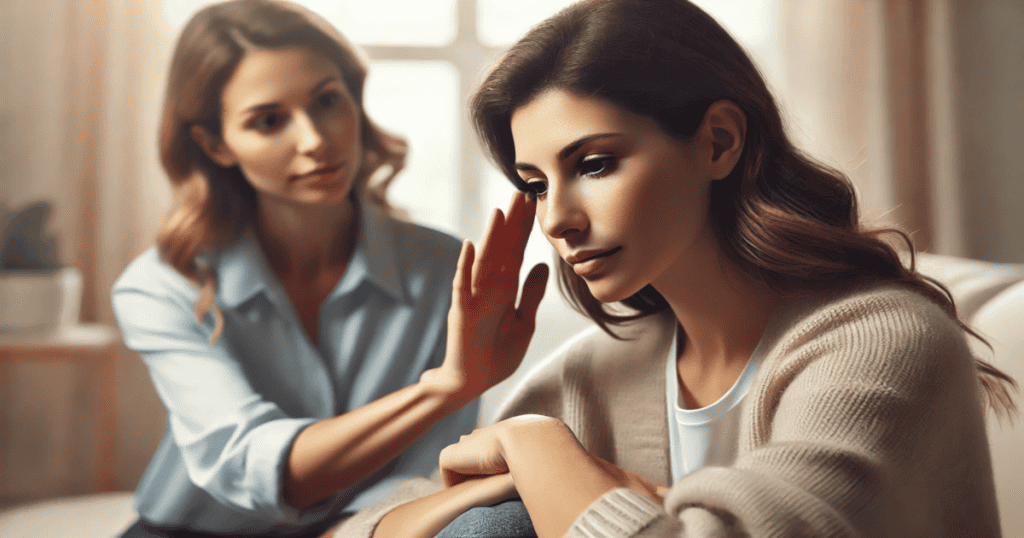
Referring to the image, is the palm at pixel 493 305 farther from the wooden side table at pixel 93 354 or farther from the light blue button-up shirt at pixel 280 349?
the wooden side table at pixel 93 354

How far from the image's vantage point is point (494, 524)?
450 mm

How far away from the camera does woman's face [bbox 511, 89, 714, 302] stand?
0.46 metres

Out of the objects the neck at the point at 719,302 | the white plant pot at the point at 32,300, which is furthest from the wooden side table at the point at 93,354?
the neck at the point at 719,302

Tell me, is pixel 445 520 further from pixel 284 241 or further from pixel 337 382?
pixel 284 241

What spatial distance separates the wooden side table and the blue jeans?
71 centimetres

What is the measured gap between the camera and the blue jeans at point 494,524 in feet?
1.47

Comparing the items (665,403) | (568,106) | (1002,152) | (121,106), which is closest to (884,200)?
(1002,152)

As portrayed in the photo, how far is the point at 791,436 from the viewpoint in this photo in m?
0.39

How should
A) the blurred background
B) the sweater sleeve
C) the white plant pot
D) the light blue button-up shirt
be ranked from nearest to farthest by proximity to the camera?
1. the sweater sleeve
2. the light blue button-up shirt
3. the white plant pot
4. the blurred background

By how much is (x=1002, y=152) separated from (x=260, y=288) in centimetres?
118

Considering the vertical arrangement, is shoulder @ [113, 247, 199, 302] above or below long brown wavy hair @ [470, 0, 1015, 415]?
below

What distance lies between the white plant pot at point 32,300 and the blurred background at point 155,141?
197 millimetres

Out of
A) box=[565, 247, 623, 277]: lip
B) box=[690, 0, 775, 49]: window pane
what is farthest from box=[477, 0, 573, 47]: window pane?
box=[565, 247, 623, 277]: lip

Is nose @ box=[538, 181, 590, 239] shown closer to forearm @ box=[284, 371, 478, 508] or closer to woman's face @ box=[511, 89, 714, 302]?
woman's face @ box=[511, 89, 714, 302]
